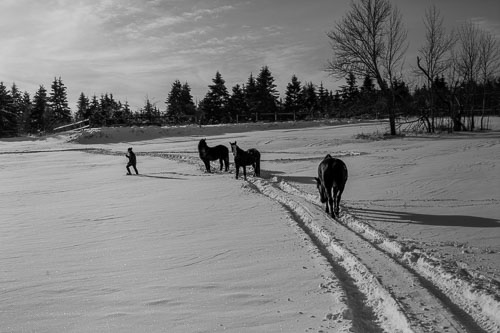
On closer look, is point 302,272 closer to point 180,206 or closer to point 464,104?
point 180,206

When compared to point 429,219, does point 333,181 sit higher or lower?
higher

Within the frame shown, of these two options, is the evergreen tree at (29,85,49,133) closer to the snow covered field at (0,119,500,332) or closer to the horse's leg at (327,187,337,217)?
the snow covered field at (0,119,500,332)

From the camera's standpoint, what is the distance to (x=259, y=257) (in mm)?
5410

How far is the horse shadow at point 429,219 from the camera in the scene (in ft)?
21.8

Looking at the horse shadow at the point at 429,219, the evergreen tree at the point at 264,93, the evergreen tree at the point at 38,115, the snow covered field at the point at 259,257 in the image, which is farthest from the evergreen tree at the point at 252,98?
the horse shadow at the point at 429,219

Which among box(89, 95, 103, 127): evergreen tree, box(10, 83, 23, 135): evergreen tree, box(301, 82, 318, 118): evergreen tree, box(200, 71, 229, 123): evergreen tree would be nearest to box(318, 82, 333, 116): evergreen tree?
box(301, 82, 318, 118): evergreen tree

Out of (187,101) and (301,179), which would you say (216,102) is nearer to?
(187,101)

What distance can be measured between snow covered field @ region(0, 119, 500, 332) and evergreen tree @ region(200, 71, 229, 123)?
41.7 meters

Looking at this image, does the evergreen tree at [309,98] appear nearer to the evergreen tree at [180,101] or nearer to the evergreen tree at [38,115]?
the evergreen tree at [180,101]

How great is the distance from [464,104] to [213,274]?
3509cm

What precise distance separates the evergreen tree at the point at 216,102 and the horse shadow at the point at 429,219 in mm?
46787

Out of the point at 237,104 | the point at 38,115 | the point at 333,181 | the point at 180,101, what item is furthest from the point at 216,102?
the point at 333,181

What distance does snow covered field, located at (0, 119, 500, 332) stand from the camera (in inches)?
143

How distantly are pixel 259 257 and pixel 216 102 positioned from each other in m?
49.7
